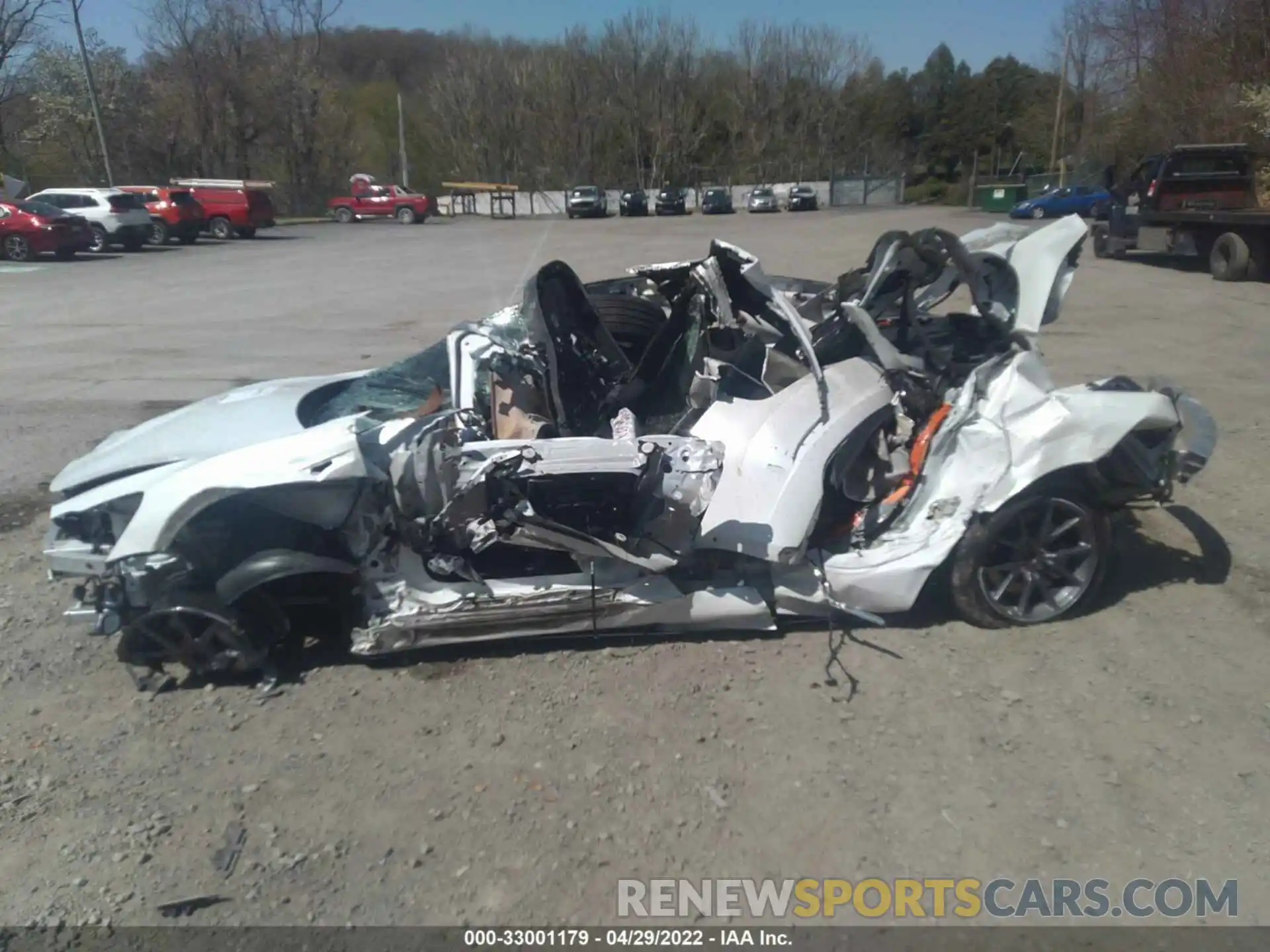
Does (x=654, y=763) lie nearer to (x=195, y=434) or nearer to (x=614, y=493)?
(x=614, y=493)

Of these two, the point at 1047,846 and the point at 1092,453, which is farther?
the point at 1092,453

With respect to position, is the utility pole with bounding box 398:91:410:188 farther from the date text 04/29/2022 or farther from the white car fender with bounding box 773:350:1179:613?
the date text 04/29/2022

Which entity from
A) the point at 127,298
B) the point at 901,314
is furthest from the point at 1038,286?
the point at 127,298

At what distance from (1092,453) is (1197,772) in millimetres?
1352

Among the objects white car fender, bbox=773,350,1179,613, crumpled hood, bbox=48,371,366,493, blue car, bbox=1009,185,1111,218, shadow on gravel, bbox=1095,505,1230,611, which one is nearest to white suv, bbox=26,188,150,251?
crumpled hood, bbox=48,371,366,493

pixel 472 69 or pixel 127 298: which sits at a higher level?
pixel 472 69

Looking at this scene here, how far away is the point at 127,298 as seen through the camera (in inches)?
656

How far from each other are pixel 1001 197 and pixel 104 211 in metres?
38.3

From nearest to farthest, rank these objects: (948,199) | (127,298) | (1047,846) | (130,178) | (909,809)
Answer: (1047,846)
(909,809)
(127,298)
(130,178)
(948,199)

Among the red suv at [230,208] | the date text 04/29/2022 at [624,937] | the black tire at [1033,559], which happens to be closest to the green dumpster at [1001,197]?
the red suv at [230,208]

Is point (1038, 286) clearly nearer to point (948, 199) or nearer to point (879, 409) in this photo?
point (879, 409)

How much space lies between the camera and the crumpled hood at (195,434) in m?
4.03

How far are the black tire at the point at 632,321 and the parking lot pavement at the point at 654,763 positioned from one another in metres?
1.77

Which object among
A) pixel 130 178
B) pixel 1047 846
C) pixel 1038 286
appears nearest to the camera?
pixel 1047 846
